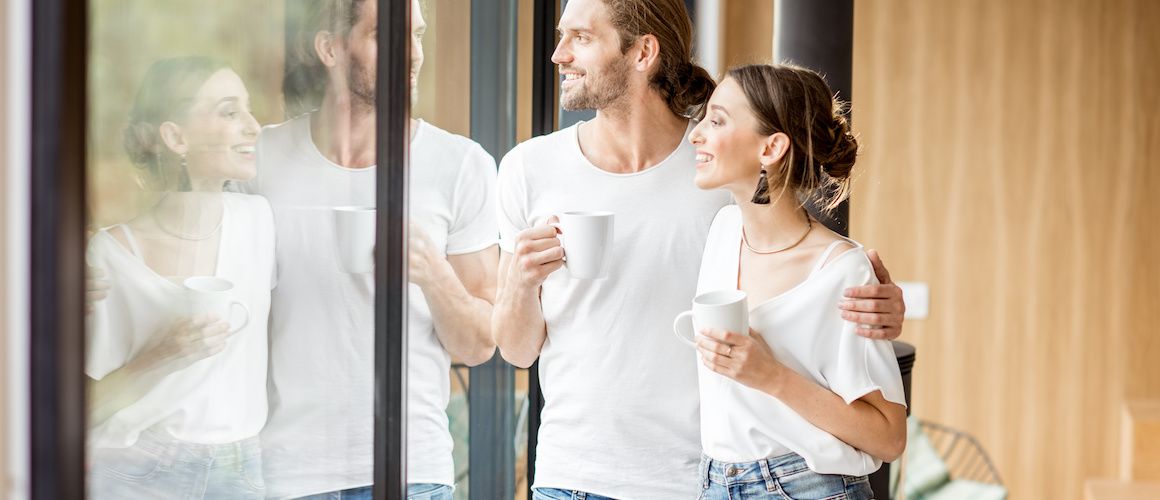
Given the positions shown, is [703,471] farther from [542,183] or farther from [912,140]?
[912,140]

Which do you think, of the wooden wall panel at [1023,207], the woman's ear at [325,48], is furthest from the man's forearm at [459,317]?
the wooden wall panel at [1023,207]

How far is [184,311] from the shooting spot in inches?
33.5

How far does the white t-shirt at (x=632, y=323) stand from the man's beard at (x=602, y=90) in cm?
8

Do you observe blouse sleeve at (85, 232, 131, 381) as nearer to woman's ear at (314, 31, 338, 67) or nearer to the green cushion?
woman's ear at (314, 31, 338, 67)

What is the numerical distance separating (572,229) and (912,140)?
296 cm

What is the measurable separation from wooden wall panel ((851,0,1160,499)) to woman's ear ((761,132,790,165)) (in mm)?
2751

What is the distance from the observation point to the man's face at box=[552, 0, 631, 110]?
152cm

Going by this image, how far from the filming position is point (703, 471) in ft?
4.65

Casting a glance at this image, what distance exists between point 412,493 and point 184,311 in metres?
0.64

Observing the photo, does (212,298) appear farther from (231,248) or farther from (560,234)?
(560,234)

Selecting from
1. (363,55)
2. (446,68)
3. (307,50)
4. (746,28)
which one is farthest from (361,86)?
(746,28)

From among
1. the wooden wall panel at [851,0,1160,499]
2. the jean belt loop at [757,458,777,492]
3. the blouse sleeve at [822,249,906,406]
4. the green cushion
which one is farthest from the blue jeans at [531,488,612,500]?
the wooden wall panel at [851,0,1160,499]

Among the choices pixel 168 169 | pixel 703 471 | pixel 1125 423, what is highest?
pixel 168 169

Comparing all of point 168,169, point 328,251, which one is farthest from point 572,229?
point 168,169
